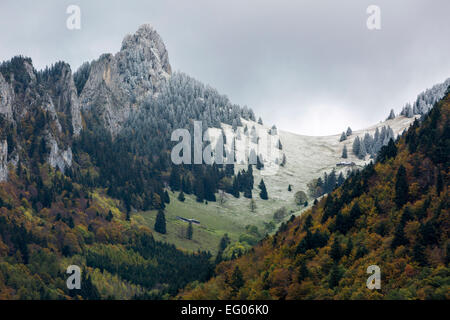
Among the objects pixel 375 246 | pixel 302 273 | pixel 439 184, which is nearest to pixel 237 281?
pixel 302 273

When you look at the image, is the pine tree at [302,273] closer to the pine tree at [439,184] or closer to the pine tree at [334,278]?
the pine tree at [334,278]

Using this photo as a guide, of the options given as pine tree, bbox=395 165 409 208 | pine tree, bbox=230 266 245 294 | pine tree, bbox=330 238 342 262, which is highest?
pine tree, bbox=395 165 409 208

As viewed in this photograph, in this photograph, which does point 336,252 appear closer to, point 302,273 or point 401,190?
point 302,273

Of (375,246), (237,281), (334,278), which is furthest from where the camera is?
(237,281)

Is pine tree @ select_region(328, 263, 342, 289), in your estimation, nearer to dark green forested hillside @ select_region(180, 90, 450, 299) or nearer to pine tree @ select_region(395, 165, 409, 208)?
dark green forested hillside @ select_region(180, 90, 450, 299)

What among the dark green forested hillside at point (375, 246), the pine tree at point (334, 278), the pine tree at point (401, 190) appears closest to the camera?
the dark green forested hillside at point (375, 246)

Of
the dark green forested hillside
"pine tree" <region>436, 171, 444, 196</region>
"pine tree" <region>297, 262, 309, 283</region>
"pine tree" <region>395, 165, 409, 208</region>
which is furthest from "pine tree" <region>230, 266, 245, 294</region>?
"pine tree" <region>436, 171, 444, 196</region>

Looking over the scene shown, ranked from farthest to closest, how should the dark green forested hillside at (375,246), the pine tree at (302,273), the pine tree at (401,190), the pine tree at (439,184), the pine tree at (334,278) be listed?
the pine tree at (401,190) → the pine tree at (439,184) → the pine tree at (302,273) → the pine tree at (334,278) → the dark green forested hillside at (375,246)

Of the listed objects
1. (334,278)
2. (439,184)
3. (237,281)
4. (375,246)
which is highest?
(439,184)

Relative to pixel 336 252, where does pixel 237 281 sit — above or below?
below

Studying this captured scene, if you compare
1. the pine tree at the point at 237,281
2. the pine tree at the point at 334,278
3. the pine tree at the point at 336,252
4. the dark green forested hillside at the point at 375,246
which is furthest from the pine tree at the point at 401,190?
the pine tree at the point at 237,281

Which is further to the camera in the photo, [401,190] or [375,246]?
[401,190]
